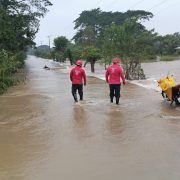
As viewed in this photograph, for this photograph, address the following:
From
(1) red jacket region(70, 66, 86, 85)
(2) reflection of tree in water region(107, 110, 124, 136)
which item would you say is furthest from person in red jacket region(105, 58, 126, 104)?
(2) reflection of tree in water region(107, 110, 124, 136)

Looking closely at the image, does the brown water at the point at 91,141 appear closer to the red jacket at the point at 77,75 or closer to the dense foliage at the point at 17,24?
A: the red jacket at the point at 77,75

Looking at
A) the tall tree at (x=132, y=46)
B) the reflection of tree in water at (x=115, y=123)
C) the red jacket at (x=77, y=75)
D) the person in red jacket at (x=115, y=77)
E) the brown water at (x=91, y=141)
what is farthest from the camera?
the tall tree at (x=132, y=46)

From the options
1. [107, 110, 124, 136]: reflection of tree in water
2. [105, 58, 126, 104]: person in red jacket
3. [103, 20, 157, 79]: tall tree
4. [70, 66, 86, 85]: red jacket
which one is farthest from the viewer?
[103, 20, 157, 79]: tall tree

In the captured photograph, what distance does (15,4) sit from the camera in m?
41.2

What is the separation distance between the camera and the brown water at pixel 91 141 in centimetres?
689

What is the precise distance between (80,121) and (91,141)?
7.76 ft

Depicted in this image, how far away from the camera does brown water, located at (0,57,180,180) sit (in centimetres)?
Answer: 689

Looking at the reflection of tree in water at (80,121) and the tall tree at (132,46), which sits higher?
the tall tree at (132,46)

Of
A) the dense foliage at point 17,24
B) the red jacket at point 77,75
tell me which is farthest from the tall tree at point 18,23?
the red jacket at point 77,75

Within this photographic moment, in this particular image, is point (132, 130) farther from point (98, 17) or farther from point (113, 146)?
point (98, 17)

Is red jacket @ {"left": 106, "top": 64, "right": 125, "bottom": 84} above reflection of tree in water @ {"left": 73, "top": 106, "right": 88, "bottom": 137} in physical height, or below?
above

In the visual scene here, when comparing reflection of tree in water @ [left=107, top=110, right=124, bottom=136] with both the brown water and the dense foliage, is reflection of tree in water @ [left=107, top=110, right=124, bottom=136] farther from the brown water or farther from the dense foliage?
the dense foliage

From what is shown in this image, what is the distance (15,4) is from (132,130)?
33749 millimetres

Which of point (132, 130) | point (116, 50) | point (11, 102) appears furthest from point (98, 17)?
point (132, 130)
